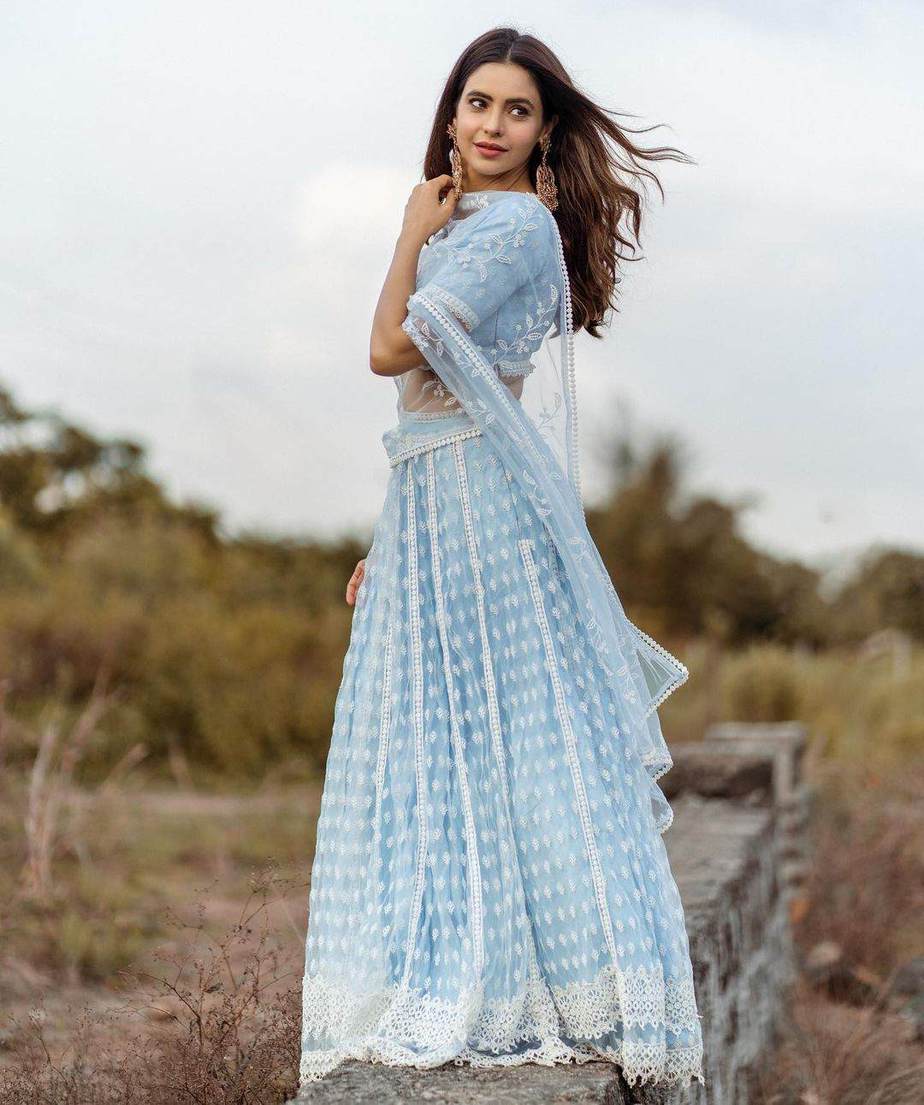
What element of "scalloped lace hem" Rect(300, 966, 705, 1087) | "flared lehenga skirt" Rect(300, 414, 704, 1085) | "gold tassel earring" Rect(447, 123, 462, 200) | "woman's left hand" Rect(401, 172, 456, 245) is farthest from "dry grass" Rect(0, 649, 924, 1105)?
"gold tassel earring" Rect(447, 123, 462, 200)

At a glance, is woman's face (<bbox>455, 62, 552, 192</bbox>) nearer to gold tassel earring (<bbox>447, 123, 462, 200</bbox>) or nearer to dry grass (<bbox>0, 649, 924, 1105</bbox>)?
gold tassel earring (<bbox>447, 123, 462, 200</bbox>)

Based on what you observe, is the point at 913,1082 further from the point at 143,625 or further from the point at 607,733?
the point at 143,625

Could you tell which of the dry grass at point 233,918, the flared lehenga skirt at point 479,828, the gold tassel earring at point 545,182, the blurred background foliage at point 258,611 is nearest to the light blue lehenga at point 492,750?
the flared lehenga skirt at point 479,828

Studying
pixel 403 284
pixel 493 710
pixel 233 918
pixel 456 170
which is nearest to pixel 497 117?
pixel 456 170

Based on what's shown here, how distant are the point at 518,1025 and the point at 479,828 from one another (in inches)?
13.4

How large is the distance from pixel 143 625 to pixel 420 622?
9.26 m

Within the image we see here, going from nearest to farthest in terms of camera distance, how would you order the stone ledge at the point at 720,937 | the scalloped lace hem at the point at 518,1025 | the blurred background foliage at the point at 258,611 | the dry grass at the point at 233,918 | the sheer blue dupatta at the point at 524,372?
the stone ledge at the point at 720,937 → the scalloped lace hem at the point at 518,1025 → the sheer blue dupatta at the point at 524,372 → the dry grass at the point at 233,918 → the blurred background foliage at the point at 258,611

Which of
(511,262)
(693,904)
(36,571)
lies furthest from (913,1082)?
(36,571)

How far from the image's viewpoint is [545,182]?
8.80 ft

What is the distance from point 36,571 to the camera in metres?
13.1

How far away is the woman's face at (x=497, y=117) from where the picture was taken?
2590 millimetres

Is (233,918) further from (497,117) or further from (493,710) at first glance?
(497,117)

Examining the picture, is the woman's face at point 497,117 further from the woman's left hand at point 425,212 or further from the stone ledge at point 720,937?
the stone ledge at point 720,937

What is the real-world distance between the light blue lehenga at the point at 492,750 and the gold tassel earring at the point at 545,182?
0.46ft
